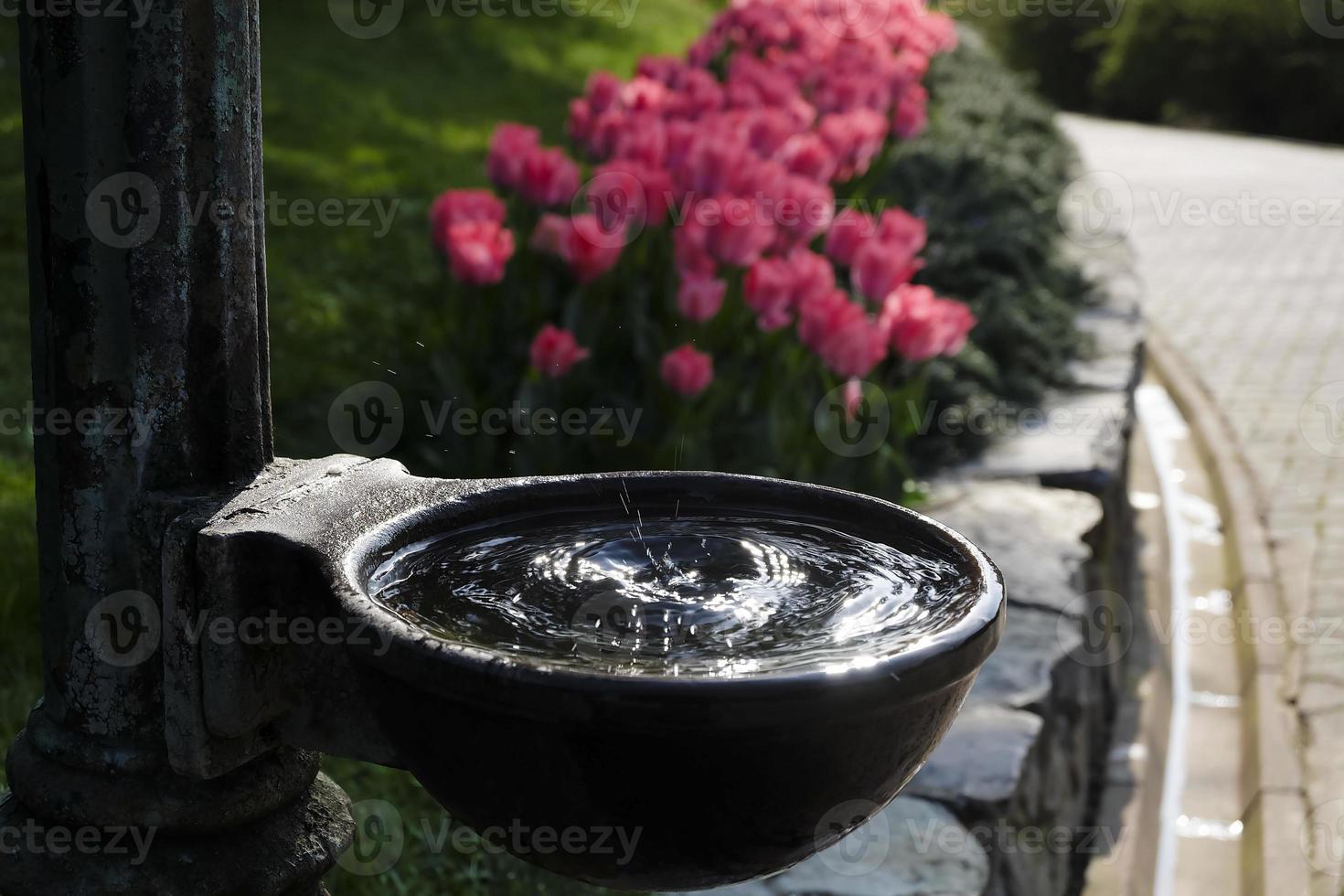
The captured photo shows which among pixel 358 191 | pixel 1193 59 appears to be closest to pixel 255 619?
pixel 358 191

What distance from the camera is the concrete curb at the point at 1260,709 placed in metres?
3.64

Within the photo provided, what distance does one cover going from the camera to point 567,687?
123 centimetres

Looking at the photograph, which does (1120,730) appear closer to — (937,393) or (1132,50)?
(937,393)

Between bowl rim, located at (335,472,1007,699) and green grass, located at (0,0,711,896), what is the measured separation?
1171mm

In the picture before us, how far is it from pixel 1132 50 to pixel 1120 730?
21189 millimetres

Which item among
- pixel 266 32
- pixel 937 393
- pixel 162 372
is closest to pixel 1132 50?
pixel 266 32

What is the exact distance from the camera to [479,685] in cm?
127

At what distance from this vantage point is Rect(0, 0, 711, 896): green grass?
302 cm

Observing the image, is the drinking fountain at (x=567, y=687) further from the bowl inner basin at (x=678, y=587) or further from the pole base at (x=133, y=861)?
the pole base at (x=133, y=861)

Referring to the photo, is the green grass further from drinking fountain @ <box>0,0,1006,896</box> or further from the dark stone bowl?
the dark stone bowl

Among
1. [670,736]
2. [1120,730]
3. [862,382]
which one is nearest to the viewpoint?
[670,736]

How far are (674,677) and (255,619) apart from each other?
19.2 inches

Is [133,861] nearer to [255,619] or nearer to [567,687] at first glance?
[255,619]

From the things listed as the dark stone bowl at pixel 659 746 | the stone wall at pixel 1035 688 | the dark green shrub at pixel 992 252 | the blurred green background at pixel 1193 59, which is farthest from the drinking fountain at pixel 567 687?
the blurred green background at pixel 1193 59
